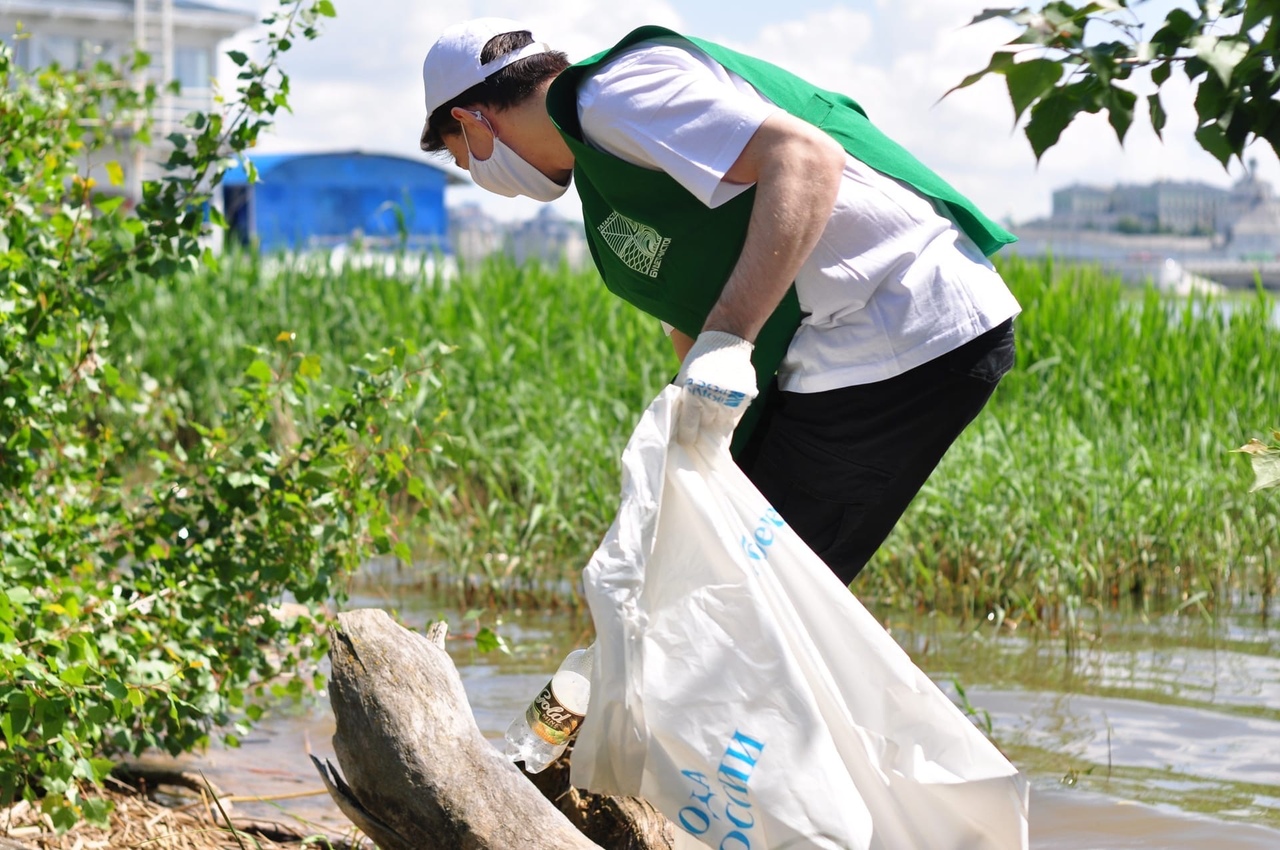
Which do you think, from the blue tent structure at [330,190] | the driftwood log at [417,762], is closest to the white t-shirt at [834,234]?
the driftwood log at [417,762]

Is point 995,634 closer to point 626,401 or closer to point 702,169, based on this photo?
point 626,401

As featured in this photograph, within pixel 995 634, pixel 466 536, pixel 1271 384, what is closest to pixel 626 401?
pixel 466 536

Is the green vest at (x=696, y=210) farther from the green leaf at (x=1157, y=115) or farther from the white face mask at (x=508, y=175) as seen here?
the green leaf at (x=1157, y=115)

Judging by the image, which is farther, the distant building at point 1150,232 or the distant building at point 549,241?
the distant building at point 549,241

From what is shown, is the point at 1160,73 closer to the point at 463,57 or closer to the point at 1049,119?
the point at 1049,119

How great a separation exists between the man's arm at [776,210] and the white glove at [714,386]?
5cm

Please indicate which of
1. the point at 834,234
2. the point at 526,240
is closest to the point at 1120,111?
the point at 834,234

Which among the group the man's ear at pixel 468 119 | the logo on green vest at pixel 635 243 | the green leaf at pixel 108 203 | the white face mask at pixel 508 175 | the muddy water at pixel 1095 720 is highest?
the man's ear at pixel 468 119

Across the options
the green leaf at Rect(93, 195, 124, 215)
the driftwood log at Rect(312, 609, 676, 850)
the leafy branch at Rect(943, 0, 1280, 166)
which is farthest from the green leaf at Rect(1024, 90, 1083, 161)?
the green leaf at Rect(93, 195, 124, 215)

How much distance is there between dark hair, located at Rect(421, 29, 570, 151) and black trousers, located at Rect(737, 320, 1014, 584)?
69cm

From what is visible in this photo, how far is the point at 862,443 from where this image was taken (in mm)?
2201

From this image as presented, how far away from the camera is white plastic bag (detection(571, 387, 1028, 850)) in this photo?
6.01ft

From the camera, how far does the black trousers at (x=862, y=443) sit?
217cm

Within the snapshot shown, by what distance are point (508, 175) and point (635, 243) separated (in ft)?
0.98
